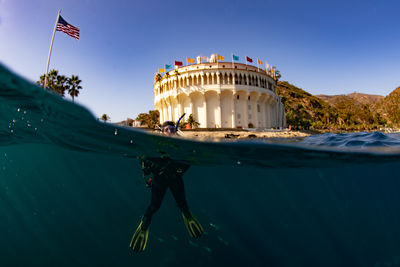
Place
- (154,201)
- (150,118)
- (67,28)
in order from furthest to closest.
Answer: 1. (150,118)
2. (67,28)
3. (154,201)

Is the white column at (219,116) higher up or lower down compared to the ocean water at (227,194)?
higher up

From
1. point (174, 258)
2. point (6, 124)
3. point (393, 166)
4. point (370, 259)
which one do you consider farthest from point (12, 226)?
point (393, 166)

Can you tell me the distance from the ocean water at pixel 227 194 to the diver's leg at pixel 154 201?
8.01ft

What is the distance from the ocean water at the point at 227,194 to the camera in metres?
8.55

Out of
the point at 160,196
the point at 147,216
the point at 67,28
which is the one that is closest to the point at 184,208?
the point at 160,196

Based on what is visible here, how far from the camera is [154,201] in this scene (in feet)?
18.3

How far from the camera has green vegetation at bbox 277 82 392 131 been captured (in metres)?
67.0

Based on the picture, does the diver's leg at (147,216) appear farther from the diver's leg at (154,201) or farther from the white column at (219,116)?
the white column at (219,116)

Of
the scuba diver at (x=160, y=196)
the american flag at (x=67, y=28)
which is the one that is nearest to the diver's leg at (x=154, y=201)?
the scuba diver at (x=160, y=196)

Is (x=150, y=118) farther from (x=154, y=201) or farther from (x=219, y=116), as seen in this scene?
(x=154, y=201)

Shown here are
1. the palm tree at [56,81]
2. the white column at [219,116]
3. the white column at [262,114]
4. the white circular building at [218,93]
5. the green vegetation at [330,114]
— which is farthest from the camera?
the green vegetation at [330,114]

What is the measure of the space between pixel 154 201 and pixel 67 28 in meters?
19.1

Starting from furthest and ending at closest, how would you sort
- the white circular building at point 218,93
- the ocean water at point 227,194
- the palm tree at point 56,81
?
1. the white circular building at point 218,93
2. the palm tree at point 56,81
3. the ocean water at point 227,194

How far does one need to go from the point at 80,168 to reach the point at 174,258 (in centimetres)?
1356
